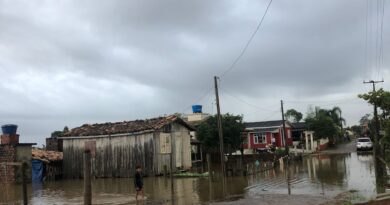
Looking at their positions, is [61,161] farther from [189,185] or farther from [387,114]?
[387,114]

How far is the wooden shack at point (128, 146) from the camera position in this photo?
3590 cm

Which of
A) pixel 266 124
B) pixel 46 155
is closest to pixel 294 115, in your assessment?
pixel 266 124

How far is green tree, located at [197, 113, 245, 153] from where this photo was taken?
150 feet

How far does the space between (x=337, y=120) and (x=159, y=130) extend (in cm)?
7320

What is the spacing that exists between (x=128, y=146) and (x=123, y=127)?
188 cm

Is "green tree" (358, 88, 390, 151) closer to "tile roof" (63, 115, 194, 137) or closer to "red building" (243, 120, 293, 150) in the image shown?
"tile roof" (63, 115, 194, 137)

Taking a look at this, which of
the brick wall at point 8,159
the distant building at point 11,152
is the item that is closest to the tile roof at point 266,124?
the distant building at point 11,152

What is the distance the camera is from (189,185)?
27766 mm

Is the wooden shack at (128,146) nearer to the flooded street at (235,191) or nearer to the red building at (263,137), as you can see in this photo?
the flooded street at (235,191)

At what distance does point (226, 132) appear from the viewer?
150 feet

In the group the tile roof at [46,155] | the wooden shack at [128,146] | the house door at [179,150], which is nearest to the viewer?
the wooden shack at [128,146]

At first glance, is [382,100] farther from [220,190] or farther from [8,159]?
[8,159]

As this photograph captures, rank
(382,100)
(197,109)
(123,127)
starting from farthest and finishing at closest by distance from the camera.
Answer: (197,109) < (123,127) < (382,100)

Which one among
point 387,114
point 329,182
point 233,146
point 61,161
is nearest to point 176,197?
point 329,182
